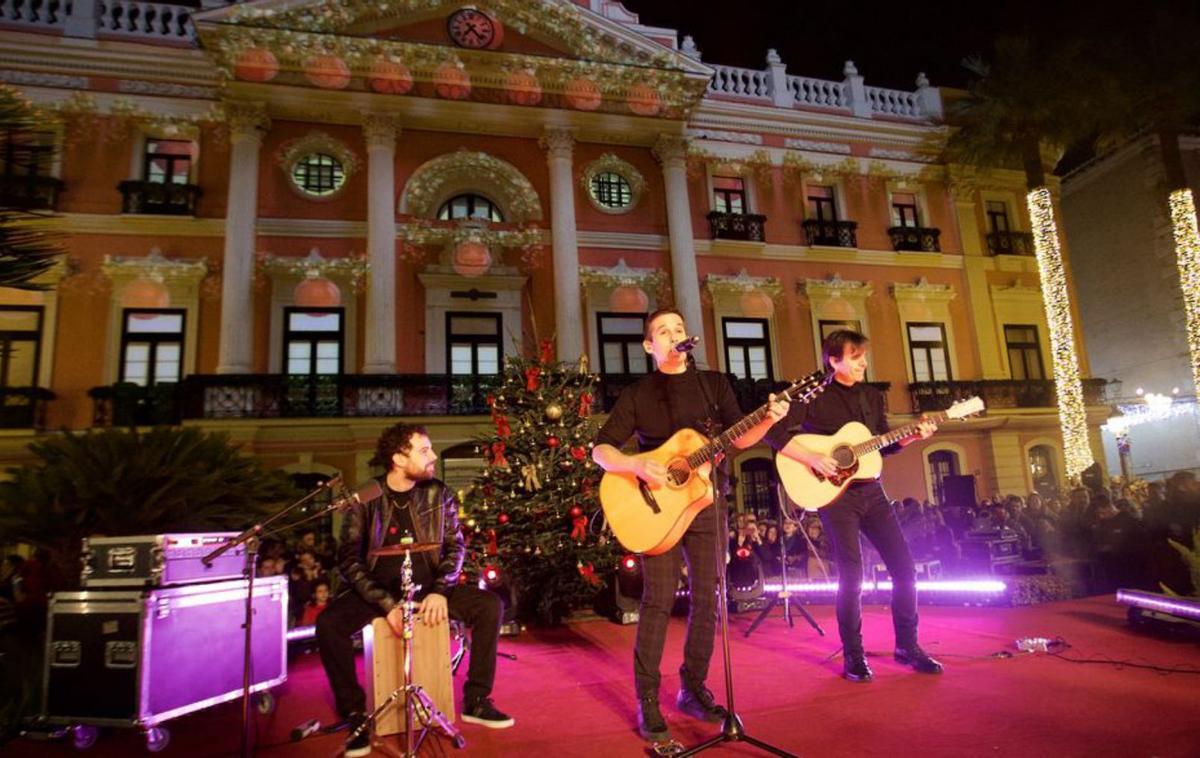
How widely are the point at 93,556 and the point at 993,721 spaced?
515 cm

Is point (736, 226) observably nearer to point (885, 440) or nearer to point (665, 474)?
point (885, 440)

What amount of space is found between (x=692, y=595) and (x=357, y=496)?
188cm

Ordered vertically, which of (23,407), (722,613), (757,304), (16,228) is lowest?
(722,613)

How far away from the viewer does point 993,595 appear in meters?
7.60

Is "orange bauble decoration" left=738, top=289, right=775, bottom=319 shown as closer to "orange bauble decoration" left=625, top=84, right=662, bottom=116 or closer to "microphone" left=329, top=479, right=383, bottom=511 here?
"orange bauble decoration" left=625, top=84, right=662, bottom=116

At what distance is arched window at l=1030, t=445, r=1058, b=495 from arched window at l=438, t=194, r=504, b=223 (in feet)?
52.1

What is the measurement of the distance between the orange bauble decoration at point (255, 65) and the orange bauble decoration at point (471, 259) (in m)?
5.58

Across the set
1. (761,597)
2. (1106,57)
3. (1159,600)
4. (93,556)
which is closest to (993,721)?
(1159,600)

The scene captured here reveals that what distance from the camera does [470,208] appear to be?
1761 centimetres

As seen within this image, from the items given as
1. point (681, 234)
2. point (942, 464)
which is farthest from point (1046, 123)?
point (681, 234)

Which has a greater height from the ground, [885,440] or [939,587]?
[885,440]

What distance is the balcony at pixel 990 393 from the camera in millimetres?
19328

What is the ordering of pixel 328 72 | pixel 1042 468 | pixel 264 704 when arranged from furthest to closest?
pixel 1042 468, pixel 328 72, pixel 264 704

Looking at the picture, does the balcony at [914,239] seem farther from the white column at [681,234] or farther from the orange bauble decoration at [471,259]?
the orange bauble decoration at [471,259]
